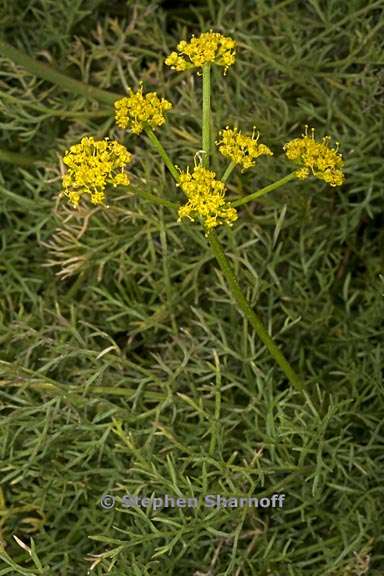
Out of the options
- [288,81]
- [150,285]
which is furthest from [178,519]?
[288,81]

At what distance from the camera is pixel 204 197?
4.06ft

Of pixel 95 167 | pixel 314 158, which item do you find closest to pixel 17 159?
pixel 95 167

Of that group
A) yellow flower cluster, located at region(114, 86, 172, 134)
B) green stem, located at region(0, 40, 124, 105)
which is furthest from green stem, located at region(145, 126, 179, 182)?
green stem, located at region(0, 40, 124, 105)

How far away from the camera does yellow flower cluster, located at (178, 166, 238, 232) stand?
123 centimetres

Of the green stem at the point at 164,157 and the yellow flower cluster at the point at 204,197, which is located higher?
the green stem at the point at 164,157

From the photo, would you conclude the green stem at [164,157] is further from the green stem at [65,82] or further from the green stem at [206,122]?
the green stem at [65,82]

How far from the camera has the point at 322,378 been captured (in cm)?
182

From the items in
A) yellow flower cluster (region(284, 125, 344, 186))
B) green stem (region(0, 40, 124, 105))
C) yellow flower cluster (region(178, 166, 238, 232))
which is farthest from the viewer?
green stem (region(0, 40, 124, 105))

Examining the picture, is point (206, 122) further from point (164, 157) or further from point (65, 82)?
point (65, 82)

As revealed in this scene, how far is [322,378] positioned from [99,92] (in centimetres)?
83

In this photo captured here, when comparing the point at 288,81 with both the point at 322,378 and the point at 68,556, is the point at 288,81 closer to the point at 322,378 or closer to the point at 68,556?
the point at 322,378

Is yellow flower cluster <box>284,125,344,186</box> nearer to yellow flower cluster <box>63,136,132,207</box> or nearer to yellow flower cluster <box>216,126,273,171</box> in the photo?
yellow flower cluster <box>216,126,273,171</box>

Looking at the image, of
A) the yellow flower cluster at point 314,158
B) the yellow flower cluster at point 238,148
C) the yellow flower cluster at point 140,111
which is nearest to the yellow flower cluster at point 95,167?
the yellow flower cluster at point 140,111

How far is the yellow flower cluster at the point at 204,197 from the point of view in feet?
4.05
